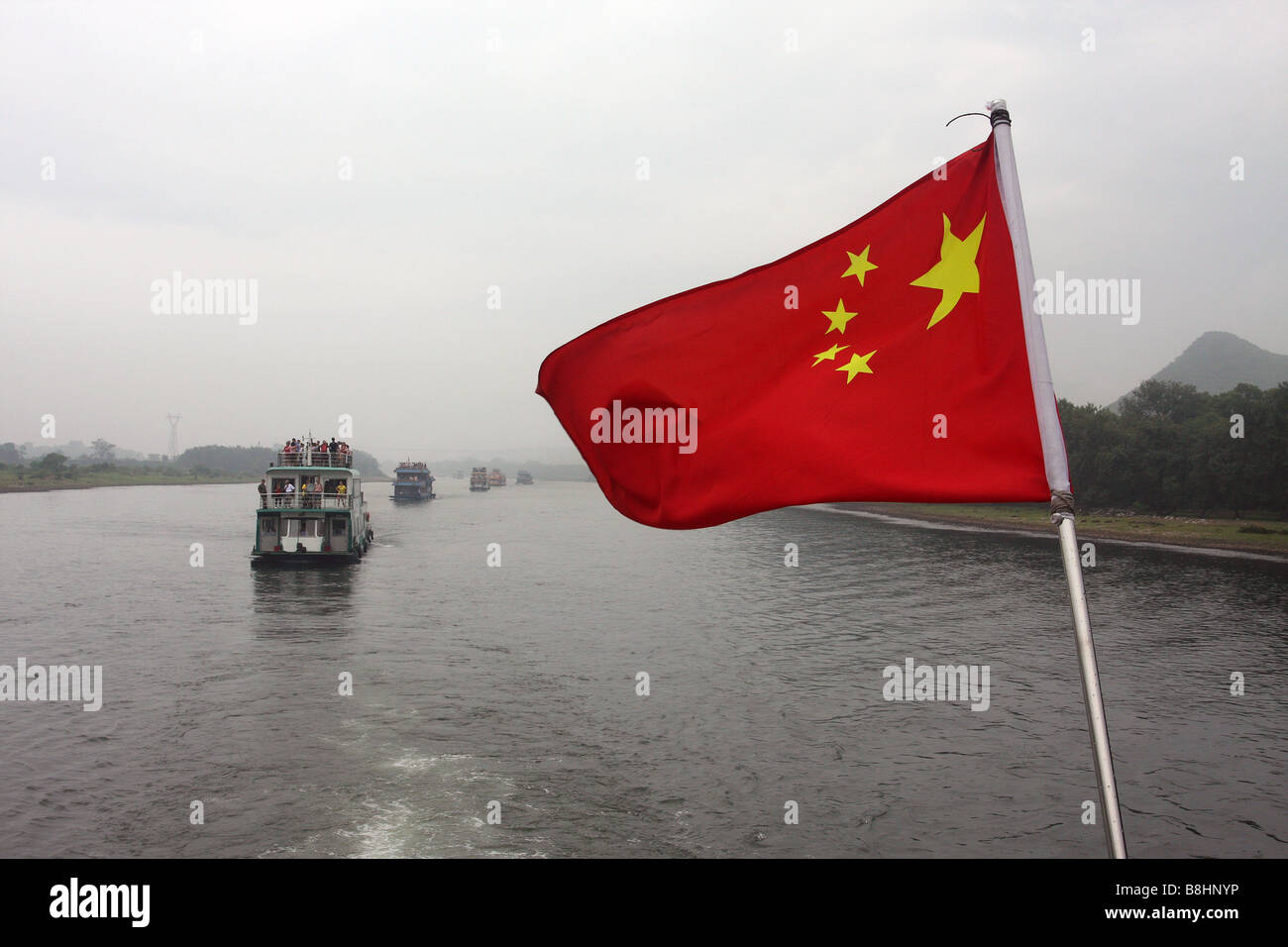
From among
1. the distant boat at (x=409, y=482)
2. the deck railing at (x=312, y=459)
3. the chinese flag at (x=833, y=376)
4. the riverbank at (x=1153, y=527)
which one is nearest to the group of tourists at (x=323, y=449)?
the deck railing at (x=312, y=459)

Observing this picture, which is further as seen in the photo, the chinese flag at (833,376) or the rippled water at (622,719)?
the rippled water at (622,719)

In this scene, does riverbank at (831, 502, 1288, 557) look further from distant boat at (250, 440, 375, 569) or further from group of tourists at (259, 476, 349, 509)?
group of tourists at (259, 476, 349, 509)

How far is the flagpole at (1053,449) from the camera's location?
14.9 feet

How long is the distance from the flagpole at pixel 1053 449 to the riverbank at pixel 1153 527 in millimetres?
52347

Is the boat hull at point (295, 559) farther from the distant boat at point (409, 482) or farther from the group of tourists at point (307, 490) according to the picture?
the distant boat at point (409, 482)

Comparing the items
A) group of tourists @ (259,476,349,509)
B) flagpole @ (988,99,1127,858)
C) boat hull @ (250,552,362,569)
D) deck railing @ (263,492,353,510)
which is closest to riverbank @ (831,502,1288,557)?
group of tourists @ (259,476,349,509)

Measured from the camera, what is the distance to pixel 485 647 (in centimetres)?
3203

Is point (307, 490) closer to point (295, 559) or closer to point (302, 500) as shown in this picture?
point (302, 500)

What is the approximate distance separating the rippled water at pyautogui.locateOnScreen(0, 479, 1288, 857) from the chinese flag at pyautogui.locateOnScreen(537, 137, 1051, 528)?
34.5 feet

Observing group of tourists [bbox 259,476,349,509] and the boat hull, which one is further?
the boat hull

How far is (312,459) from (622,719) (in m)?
33.5

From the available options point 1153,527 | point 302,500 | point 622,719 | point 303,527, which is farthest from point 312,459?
point 1153,527

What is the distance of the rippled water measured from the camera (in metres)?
16.2
